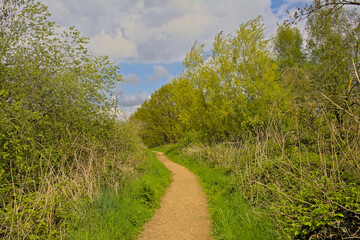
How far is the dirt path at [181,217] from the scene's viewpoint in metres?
4.31

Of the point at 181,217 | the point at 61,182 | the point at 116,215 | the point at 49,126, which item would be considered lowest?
the point at 181,217

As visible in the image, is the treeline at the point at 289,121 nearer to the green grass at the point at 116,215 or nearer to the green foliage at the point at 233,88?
the green foliage at the point at 233,88

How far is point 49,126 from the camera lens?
572cm

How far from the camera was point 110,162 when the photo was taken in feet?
22.0

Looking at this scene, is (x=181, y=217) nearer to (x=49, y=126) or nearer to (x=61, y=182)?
(x=61, y=182)

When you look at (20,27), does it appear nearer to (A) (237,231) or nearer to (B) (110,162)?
(B) (110,162)

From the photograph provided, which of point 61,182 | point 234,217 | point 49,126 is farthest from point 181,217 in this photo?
point 49,126

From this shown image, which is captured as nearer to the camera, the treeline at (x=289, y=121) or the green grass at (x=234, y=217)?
the treeline at (x=289, y=121)

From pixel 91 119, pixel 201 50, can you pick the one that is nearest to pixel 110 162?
pixel 91 119

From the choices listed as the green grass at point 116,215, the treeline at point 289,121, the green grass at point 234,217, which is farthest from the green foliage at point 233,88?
the green grass at point 116,215

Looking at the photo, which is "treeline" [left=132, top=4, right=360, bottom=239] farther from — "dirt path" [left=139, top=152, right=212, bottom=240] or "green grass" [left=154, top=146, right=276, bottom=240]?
"dirt path" [left=139, top=152, right=212, bottom=240]

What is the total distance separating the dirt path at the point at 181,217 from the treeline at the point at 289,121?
1255 mm

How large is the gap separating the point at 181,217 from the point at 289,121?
5.62m

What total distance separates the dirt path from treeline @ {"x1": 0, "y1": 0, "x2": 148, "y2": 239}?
4.88 feet
